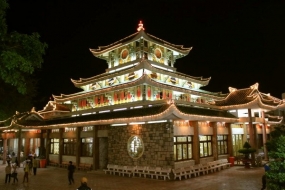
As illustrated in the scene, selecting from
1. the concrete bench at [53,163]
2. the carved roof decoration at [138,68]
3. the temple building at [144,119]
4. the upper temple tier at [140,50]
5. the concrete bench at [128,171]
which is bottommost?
the concrete bench at [53,163]

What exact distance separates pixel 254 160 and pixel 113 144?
13.0 metres

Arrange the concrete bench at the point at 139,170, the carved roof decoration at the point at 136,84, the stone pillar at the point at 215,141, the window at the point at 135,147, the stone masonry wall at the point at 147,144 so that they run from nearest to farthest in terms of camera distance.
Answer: the stone masonry wall at the point at 147,144 → the concrete bench at the point at 139,170 → the window at the point at 135,147 → the carved roof decoration at the point at 136,84 → the stone pillar at the point at 215,141

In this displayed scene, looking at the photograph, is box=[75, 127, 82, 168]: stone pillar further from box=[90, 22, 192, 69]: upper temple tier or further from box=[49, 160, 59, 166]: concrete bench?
box=[90, 22, 192, 69]: upper temple tier

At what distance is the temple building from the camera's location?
19.1m

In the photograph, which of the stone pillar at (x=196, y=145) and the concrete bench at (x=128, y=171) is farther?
the stone pillar at (x=196, y=145)

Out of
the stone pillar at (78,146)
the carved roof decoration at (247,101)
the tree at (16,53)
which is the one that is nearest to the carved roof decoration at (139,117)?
the stone pillar at (78,146)

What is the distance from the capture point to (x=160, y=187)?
598 inches

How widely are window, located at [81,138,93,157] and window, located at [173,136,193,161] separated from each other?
30.1 ft

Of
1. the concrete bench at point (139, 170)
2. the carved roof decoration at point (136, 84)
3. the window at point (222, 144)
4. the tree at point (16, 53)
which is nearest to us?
the tree at point (16, 53)

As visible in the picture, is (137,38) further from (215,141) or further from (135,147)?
(215,141)

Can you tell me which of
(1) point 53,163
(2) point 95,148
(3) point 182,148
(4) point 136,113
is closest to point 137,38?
(4) point 136,113

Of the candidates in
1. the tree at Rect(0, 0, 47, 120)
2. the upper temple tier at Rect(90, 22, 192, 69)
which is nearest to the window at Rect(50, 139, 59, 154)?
the upper temple tier at Rect(90, 22, 192, 69)

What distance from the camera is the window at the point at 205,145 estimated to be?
2214cm

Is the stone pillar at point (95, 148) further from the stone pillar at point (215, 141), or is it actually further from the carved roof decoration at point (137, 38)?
the stone pillar at point (215, 141)
